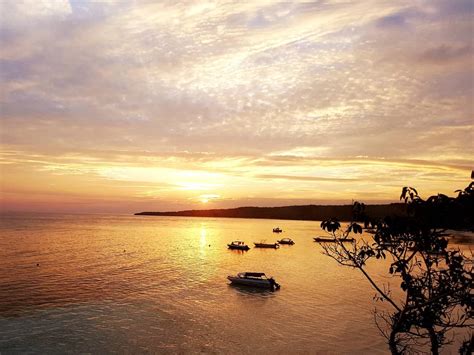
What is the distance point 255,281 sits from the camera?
2309 inches

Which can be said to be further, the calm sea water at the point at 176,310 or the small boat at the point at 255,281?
the small boat at the point at 255,281

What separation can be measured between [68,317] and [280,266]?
5153cm

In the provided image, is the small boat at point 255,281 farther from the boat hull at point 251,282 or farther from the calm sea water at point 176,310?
A: the calm sea water at point 176,310

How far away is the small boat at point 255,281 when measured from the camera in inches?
2279

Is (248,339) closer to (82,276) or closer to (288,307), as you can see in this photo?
(288,307)

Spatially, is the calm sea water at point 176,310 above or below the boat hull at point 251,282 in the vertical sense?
below

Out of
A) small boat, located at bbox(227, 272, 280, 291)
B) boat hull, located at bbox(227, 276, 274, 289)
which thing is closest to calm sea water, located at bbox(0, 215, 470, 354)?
boat hull, located at bbox(227, 276, 274, 289)

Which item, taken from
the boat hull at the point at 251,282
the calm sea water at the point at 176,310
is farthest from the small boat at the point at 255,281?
the calm sea water at the point at 176,310

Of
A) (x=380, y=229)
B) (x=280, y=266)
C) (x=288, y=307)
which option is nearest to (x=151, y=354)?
(x=288, y=307)

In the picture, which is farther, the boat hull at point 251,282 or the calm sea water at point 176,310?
the boat hull at point 251,282

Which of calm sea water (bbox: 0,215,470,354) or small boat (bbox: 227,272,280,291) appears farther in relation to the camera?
small boat (bbox: 227,272,280,291)

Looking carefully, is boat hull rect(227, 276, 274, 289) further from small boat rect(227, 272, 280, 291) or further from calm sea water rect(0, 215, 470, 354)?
calm sea water rect(0, 215, 470, 354)

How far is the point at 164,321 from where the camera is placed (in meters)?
40.3

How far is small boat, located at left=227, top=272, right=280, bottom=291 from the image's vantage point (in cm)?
5788
